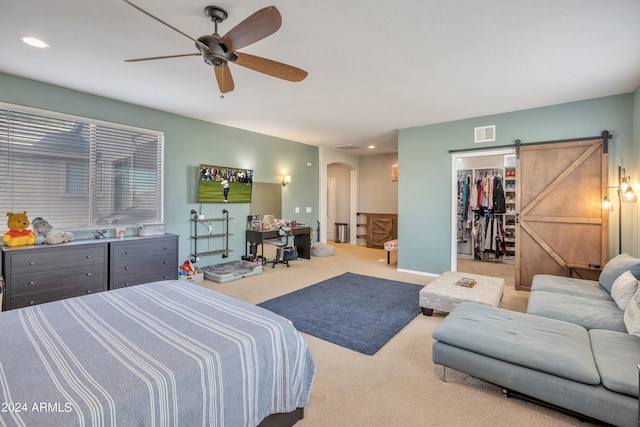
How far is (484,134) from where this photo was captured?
484 centimetres

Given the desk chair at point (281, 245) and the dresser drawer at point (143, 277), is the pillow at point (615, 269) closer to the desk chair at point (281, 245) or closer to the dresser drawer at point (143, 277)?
the desk chair at point (281, 245)

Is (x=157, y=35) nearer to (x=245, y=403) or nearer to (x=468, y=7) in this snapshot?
(x=468, y=7)

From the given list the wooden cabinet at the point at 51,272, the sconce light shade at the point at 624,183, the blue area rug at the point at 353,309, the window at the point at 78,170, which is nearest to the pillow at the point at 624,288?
the sconce light shade at the point at 624,183

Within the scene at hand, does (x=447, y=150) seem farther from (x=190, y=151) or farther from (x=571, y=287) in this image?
(x=190, y=151)

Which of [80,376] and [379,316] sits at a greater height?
[80,376]

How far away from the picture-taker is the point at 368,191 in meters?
9.16

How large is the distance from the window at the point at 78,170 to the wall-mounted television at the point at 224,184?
2.24 ft

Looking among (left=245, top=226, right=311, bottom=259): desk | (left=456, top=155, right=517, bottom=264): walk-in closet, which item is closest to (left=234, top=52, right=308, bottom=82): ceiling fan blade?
(left=245, top=226, right=311, bottom=259): desk

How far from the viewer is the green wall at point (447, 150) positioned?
3.94 meters

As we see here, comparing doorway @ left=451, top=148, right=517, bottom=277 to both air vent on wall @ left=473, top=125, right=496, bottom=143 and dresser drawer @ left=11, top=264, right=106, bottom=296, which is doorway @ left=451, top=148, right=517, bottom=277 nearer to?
air vent on wall @ left=473, top=125, right=496, bottom=143

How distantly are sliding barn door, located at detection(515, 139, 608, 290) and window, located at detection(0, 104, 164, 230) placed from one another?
18.8 feet

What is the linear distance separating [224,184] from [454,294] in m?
4.22

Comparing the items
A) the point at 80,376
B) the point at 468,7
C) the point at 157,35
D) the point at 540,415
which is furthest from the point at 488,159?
the point at 80,376

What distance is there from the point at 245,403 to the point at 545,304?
2.76 meters
